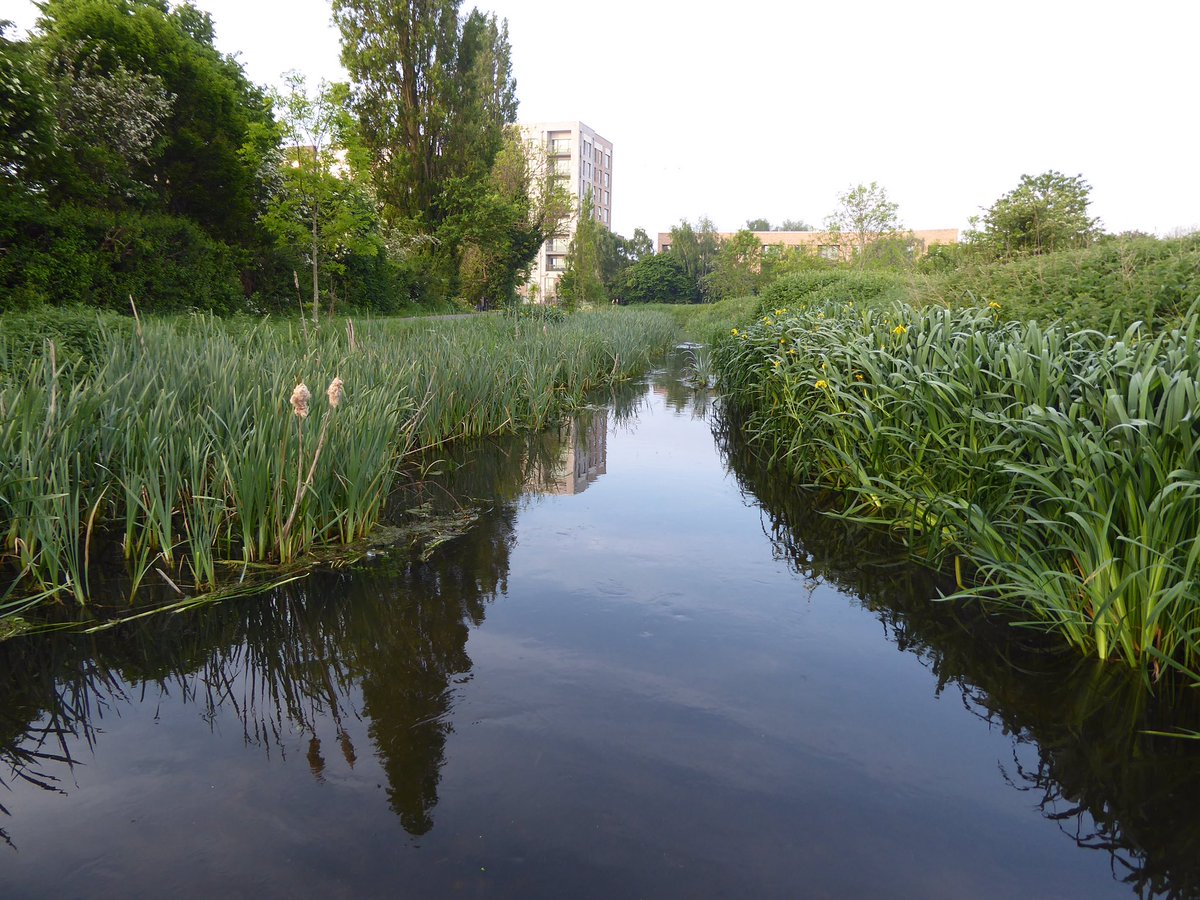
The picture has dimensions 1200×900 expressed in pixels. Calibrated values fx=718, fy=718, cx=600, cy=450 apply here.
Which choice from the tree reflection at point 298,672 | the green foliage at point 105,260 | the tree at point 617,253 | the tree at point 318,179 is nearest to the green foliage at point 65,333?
the tree reflection at point 298,672

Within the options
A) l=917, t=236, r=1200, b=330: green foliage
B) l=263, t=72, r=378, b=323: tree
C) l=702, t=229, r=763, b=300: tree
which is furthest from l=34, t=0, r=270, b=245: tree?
l=702, t=229, r=763, b=300: tree

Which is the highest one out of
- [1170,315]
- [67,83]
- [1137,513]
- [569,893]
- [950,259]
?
[67,83]

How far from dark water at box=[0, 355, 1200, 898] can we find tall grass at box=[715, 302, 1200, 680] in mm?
300

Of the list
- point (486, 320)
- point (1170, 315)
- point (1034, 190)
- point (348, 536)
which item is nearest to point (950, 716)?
point (348, 536)

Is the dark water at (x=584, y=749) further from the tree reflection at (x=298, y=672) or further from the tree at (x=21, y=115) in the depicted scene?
the tree at (x=21, y=115)

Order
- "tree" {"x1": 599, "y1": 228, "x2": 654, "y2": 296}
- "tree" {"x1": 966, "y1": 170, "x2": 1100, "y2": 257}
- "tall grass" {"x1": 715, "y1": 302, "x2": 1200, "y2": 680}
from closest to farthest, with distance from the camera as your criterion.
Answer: "tall grass" {"x1": 715, "y1": 302, "x2": 1200, "y2": 680} < "tree" {"x1": 966, "y1": 170, "x2": 1100, "y2": 257} < "tree" {"x1": 599, "y1": 228, "x2": 654, "y2": 296}

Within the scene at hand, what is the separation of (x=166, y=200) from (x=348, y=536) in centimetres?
1408

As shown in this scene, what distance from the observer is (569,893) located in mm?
1897

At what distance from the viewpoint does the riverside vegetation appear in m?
2.74

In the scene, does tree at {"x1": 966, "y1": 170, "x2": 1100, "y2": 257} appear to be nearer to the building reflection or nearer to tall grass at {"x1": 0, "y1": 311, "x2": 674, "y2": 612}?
the building reflection

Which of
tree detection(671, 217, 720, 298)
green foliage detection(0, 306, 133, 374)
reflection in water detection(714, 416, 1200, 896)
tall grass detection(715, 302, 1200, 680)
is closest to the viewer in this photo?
reflection in water detection(714, 416, 1200, 896)

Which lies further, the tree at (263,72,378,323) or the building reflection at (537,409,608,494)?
the tree at (263,72,378,323)

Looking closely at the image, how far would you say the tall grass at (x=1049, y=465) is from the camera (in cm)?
272

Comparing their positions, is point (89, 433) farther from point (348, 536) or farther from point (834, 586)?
point (834, 586)
